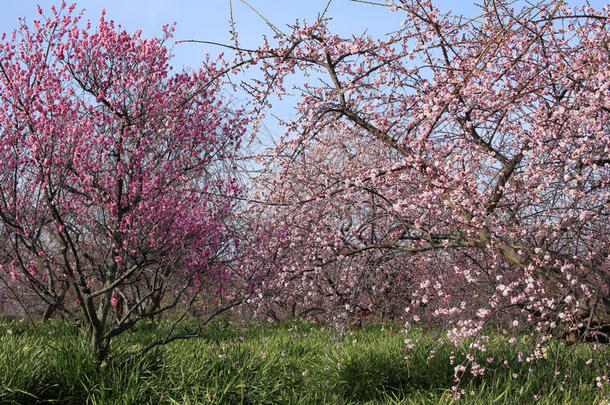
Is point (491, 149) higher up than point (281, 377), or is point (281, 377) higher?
point (491, 149)

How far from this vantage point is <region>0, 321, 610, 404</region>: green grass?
4.25 meters

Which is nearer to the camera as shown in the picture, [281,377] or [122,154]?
[281,377]

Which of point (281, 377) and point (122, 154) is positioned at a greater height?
point (122, 154)

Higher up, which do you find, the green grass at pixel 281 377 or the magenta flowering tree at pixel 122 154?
the magenta flowering tree at pixel 122 154

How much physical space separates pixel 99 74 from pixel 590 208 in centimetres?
614

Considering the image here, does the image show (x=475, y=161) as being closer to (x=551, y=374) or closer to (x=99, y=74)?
(x=551, y=374)

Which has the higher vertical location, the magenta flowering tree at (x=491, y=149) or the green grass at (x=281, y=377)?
the magenta flowering tree at (x=491, y=149)

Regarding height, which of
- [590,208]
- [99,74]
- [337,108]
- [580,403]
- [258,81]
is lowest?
[580,403]

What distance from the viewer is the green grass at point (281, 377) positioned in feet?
13.9

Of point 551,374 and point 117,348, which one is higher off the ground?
point 117,348

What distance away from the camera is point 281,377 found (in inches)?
201

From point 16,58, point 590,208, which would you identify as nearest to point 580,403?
point 590,208

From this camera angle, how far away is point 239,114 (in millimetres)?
7363

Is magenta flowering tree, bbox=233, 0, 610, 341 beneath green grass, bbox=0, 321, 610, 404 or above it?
above
